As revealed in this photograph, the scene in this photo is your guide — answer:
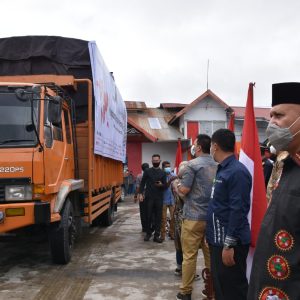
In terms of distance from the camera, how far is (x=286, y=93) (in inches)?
86.3

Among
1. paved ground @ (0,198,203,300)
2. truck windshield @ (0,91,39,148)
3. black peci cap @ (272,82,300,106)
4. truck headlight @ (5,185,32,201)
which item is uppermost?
truck windshield @ (0,91,39,148)

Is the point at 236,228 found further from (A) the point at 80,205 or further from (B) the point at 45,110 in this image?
(A) the point at 80,205

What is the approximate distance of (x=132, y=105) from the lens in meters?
32.1

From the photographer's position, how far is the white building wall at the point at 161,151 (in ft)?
93.7

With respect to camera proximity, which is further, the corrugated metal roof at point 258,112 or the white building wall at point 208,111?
the corrugated metal roof at point 258,112

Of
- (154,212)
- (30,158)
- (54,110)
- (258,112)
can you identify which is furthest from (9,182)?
(258,112)

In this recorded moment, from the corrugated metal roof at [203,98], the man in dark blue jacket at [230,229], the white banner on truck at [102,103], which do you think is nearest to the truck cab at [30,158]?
the white banner on truck at [102,103]

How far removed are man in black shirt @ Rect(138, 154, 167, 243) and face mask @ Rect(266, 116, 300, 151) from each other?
7.13m

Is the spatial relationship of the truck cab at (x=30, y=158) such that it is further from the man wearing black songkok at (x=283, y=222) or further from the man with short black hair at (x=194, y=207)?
the man wearing black songkok at (x=283, y=222)

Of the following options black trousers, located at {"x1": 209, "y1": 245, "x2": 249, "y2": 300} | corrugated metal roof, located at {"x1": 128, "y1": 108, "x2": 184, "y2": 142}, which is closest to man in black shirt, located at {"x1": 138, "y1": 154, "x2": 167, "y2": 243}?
black trousers, located at {"x1": 209, "y1": 245, "x2": 249, "y2": 300}

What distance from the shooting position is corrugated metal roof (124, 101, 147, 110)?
3166 centimetres

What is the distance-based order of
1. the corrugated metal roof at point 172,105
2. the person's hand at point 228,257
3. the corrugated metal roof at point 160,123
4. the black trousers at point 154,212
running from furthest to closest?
the corrugated metal roof at point 172,105, the corrugated metal roof at point 160,123, the black trousers at point 154,212, the person's hand at point 228,257

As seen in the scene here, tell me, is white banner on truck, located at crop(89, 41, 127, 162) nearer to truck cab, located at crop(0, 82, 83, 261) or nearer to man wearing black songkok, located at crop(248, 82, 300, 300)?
truck cab, located at crop(0, 82, 83, 261)

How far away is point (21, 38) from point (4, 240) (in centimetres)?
399
